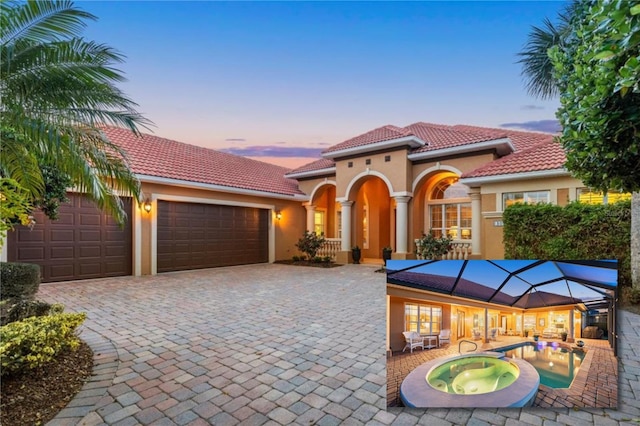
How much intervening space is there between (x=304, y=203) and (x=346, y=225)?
3.08m

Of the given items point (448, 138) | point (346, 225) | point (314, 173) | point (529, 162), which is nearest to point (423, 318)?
point (529, 162)

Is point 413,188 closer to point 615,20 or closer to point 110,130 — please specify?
point 615,20

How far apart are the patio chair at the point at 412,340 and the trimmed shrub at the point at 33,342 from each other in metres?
3.74

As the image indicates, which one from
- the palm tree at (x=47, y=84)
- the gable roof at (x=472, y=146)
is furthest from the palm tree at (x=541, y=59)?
the palm tree at (x=47, y=84)

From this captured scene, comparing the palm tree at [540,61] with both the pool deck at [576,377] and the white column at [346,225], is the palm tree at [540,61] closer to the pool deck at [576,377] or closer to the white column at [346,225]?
the white column at [346,225]

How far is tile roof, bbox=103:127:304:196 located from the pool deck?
408 inches

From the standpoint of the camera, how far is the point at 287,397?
122 inches

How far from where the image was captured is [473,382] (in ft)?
8.70

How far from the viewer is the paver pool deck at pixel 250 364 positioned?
2.76m

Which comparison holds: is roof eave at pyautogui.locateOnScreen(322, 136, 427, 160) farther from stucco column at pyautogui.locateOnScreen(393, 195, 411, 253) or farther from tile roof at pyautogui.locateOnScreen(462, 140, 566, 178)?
tile roof at pyautogui.locateOnScreen(462, 140, 566, 178)

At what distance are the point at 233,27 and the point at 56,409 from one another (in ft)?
35.7

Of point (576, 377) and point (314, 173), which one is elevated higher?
point (314, 173)

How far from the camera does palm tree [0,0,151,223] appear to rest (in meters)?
3.61

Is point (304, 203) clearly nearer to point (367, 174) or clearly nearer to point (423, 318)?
point (367, 174)
